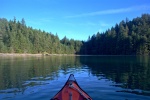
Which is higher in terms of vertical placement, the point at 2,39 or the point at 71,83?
the point at 2,39

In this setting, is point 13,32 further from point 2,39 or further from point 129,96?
point 129,96

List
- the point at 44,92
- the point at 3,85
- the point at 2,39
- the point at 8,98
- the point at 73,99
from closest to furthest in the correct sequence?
the point at 73,99
the point at 8,98
the point at 44,92
the point at 3,85
the point at 2,39

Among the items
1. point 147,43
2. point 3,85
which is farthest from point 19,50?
point 3,85

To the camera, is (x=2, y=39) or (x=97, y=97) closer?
(x=97, y=97)

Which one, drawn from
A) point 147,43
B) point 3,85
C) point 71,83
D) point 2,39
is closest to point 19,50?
point 2,39

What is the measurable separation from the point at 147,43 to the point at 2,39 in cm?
11913

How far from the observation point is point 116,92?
26734 mm

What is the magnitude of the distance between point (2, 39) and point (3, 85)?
547 ft

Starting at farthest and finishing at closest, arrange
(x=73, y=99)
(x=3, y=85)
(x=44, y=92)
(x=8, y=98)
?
(x=3, y=85) < (x=44, y=92) < (x=8, y=98) < (x=73, y=99)

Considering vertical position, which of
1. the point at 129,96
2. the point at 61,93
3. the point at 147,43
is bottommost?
the point at 129,96

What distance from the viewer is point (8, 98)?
2377 cm

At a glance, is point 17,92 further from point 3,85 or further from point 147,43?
point 147,43

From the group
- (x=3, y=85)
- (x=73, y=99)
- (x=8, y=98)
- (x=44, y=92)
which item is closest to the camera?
(x=73, y=99)

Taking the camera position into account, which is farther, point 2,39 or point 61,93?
point 2,39
